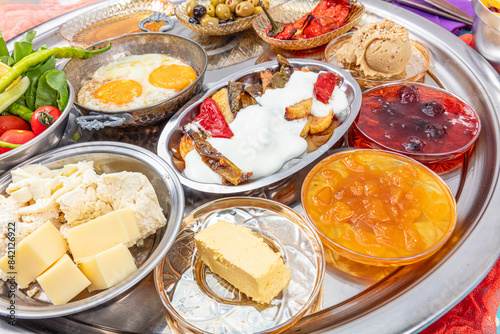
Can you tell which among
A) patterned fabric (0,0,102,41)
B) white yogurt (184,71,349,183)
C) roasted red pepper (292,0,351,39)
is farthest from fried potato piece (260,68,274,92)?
patterned fabric (0,0,102,41)

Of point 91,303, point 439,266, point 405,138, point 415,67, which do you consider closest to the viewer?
point 91,303

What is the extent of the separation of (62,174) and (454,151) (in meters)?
2.25

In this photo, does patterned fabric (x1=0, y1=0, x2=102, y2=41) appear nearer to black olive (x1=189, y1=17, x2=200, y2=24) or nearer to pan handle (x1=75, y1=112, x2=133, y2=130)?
black olive (x1=189, y1=17, x2=200, y2=24)

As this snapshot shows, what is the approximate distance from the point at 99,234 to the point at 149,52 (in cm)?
202

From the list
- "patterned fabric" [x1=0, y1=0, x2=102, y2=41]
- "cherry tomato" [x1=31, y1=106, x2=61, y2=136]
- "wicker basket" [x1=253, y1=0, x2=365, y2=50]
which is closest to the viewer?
"cherry tomato" [x1=31, y1=106, x2=61, y2=136]

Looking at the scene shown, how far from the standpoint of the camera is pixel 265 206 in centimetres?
202

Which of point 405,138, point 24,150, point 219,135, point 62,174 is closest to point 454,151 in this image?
point 405,138

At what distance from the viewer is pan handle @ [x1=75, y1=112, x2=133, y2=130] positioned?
2273 mm

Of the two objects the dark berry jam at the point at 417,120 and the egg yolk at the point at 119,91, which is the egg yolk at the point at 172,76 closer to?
the egg yolk at the point at 119,91

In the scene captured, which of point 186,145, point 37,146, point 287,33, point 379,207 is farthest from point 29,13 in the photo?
point 379,207

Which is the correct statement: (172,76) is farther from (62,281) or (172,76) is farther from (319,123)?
(62,281)

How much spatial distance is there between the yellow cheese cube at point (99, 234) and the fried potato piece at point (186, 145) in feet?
2.05

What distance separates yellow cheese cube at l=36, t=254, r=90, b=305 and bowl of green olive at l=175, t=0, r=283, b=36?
8.18 ft

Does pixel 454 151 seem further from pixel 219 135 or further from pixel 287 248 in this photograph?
pixel 219 135
